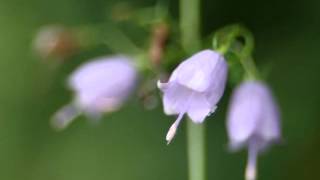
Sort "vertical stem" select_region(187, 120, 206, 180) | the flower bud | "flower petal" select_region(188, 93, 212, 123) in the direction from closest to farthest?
"flower petal" select_region(188, 93, 212, 123), "vertical stem" select_region(187, 120, 206, 180), the flower bud

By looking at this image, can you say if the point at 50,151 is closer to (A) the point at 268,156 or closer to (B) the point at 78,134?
(B) the point at 78,134

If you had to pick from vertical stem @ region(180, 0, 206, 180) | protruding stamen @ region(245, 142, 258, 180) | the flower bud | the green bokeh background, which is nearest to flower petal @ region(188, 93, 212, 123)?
protruding stamen @ region(245, 142, 258, 180)

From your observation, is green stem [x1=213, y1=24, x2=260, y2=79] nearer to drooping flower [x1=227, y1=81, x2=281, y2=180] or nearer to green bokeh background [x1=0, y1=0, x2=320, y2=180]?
drooping flower [x1=227, y1=81, x2=281, y2=180]

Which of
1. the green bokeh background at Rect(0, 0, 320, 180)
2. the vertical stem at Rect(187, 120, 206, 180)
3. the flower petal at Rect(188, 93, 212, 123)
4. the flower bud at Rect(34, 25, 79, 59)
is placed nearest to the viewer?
the flower petal at Rect(188, 93, 212, 123)

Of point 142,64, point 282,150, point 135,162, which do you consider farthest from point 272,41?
point 142,64

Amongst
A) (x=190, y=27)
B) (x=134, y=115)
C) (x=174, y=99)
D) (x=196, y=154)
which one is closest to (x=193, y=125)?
(x=196, y=154)

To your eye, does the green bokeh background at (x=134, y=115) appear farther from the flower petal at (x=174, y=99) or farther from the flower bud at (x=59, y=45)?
the flower petal at (x=174, y=99)

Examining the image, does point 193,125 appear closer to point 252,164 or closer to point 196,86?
point 252,164
